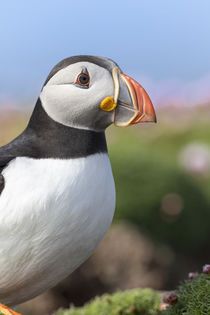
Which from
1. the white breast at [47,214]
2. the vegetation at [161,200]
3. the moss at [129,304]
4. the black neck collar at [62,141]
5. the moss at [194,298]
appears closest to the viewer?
the white breast at [47,214]

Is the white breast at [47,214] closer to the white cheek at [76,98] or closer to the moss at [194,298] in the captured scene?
the white cheek at [76,98]

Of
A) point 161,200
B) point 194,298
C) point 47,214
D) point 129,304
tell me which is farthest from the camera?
point 161,200

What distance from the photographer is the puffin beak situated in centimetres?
235

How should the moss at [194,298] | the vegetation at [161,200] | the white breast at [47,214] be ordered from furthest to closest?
the vegetation at [161,200], the moss at [194,298], the white breast at [47,214]

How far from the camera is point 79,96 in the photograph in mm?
2316

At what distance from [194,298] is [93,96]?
1147mm

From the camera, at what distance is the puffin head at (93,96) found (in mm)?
2326

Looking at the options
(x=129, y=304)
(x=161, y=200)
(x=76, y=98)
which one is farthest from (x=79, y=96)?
(x=161, y=200)

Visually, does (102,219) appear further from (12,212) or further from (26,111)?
(26,111)

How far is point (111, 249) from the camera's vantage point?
514cm

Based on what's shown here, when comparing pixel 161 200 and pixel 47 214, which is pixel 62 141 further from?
pixel 161 200

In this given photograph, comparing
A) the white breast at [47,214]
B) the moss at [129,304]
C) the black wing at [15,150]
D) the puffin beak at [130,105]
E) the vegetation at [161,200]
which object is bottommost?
the vegetation at [161,200]

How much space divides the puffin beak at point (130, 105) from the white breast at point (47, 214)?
0.24 meters

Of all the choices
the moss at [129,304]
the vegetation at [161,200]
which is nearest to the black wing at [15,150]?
the moss at [129,304]
